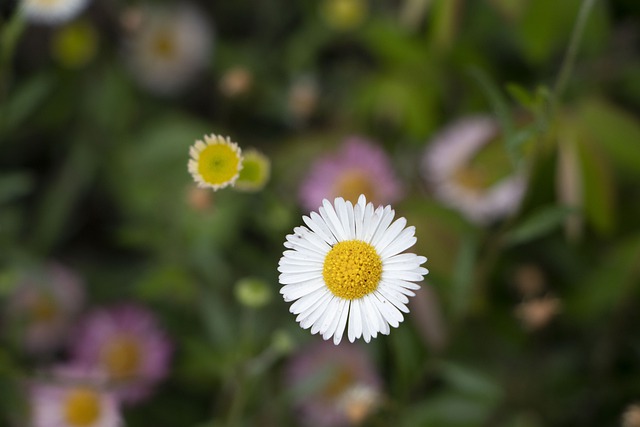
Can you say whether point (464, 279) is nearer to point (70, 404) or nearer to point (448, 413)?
point (448, 413)

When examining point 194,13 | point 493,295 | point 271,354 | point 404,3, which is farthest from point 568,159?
point 194,13

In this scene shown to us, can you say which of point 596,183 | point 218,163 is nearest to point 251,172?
point 218,163

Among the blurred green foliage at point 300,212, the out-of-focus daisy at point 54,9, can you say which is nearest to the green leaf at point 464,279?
the blurred green foliage at point 300,212

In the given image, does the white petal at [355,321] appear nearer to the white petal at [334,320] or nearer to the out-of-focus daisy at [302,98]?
the white petal at [334,320]

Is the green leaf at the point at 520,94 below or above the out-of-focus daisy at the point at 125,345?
below

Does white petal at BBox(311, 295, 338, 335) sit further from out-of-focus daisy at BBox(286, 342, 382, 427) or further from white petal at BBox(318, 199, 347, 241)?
out-of-focus daisy at BBox(286, 342, 382, 427)

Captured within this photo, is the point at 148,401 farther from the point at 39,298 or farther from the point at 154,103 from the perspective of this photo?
the point at 154,103
